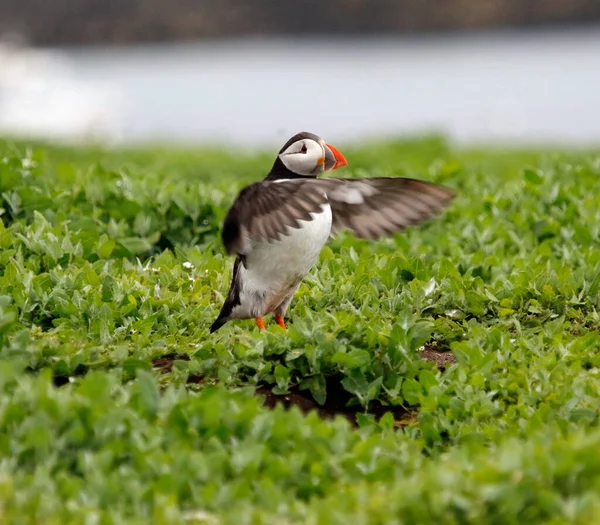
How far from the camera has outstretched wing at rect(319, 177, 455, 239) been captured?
5715 millimetres

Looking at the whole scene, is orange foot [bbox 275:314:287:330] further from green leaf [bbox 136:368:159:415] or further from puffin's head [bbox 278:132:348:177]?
green leaf [bbox 136:368:159:415]

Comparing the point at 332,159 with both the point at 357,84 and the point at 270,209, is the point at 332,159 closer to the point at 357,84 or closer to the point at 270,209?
the point at 270,209

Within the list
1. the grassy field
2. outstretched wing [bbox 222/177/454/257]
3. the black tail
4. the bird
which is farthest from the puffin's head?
the black tail

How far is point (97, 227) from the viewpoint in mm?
7711

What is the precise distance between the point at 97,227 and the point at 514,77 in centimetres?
2855

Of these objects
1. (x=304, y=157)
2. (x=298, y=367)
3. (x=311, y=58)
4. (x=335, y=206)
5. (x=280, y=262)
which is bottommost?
(x=298, y=367)

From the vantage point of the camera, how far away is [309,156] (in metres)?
5.90

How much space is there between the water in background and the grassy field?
18512 millimetres

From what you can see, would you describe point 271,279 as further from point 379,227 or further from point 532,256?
point 532,256

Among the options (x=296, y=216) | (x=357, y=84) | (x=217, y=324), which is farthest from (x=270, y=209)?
(x=357, y=84)

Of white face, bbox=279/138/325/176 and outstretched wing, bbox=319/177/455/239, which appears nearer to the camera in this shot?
outstretched wing, bbox=319/177/455/239

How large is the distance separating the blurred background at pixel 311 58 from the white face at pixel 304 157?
2361cm

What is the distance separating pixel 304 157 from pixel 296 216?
A: 23.1 inches

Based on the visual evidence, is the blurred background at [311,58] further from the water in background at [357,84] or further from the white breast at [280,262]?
the white breast at [280,262]
